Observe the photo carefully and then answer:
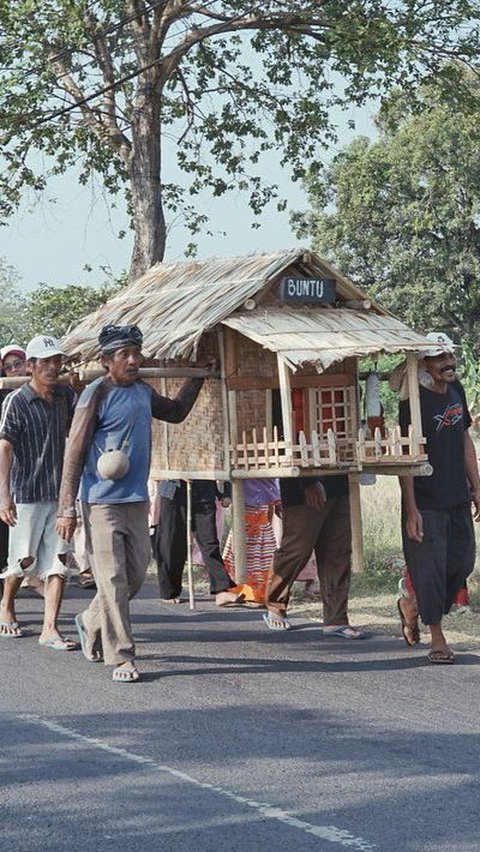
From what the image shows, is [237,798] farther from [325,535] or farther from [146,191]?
[146,191]

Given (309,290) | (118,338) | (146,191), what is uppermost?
(146,191)

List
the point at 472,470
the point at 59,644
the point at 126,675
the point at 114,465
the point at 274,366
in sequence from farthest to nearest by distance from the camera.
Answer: the point at 274,366 < the point at 59,644 < the point at 472,470 < the point at 114,465 < the point at 126,675

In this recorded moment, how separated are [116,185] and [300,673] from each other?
1347cm

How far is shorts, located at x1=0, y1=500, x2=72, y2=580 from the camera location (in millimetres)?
10023

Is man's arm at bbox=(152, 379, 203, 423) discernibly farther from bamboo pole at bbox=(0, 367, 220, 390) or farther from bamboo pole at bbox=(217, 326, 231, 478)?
bamboo pole at bbox=(217, 326, 231, 478)

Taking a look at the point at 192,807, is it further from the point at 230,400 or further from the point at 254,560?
the point at 254,560

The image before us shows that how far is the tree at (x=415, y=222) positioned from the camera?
41.1 metres

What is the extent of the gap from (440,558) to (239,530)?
4.60 ft

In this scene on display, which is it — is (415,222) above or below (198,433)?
above

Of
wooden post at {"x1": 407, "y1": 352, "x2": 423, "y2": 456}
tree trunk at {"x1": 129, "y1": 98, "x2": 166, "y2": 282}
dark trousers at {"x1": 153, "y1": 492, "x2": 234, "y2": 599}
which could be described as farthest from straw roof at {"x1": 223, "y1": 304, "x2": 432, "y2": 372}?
tree trunk at {"x1": 129, "y1": 98, "x2": 166, "y2": 282}

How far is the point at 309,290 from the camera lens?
9.96 metres

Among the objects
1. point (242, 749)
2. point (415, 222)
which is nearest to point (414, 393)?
point (242, 749)

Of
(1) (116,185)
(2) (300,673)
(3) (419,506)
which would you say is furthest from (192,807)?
(1) (116,185)

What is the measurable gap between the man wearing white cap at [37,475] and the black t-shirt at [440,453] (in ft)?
7.61
